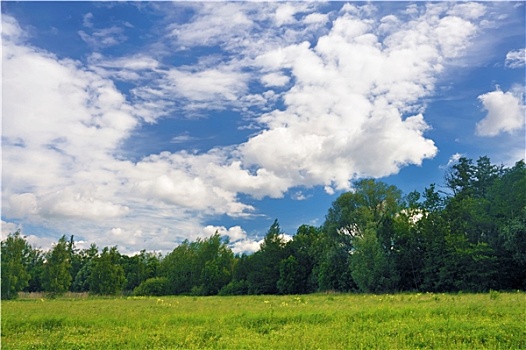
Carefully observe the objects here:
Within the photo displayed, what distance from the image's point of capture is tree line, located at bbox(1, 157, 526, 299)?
46219mm

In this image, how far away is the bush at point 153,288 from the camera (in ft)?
245

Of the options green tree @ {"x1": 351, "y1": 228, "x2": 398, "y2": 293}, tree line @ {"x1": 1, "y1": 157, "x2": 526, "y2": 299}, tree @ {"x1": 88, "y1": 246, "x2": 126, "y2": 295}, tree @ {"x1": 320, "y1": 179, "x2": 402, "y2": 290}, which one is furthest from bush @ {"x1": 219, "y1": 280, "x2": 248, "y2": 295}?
green tree @ {"x1": 351, "y1": 228, "x2": 398, "y2": 293}

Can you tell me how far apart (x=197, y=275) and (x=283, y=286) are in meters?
18.0

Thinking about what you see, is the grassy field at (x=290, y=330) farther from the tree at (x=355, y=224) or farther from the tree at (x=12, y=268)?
the tree at (x=355, y=224)

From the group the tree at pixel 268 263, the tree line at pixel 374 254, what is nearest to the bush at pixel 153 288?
the tree line at pixel 374 254

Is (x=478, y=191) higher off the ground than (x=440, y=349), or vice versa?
(x=478, y=191)

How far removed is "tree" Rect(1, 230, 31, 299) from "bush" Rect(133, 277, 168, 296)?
23683 millimetres

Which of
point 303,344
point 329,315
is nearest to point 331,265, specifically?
point 329,315

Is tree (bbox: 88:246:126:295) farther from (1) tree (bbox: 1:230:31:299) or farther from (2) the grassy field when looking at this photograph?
(2) the grassy field

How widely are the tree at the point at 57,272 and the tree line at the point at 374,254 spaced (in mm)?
117

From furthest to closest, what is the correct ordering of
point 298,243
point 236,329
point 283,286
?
point 298,243 → point 283,286 → point 236,329

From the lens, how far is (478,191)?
2366 inches

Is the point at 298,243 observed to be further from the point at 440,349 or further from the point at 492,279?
the point at 440,349

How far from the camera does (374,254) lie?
176 ft
